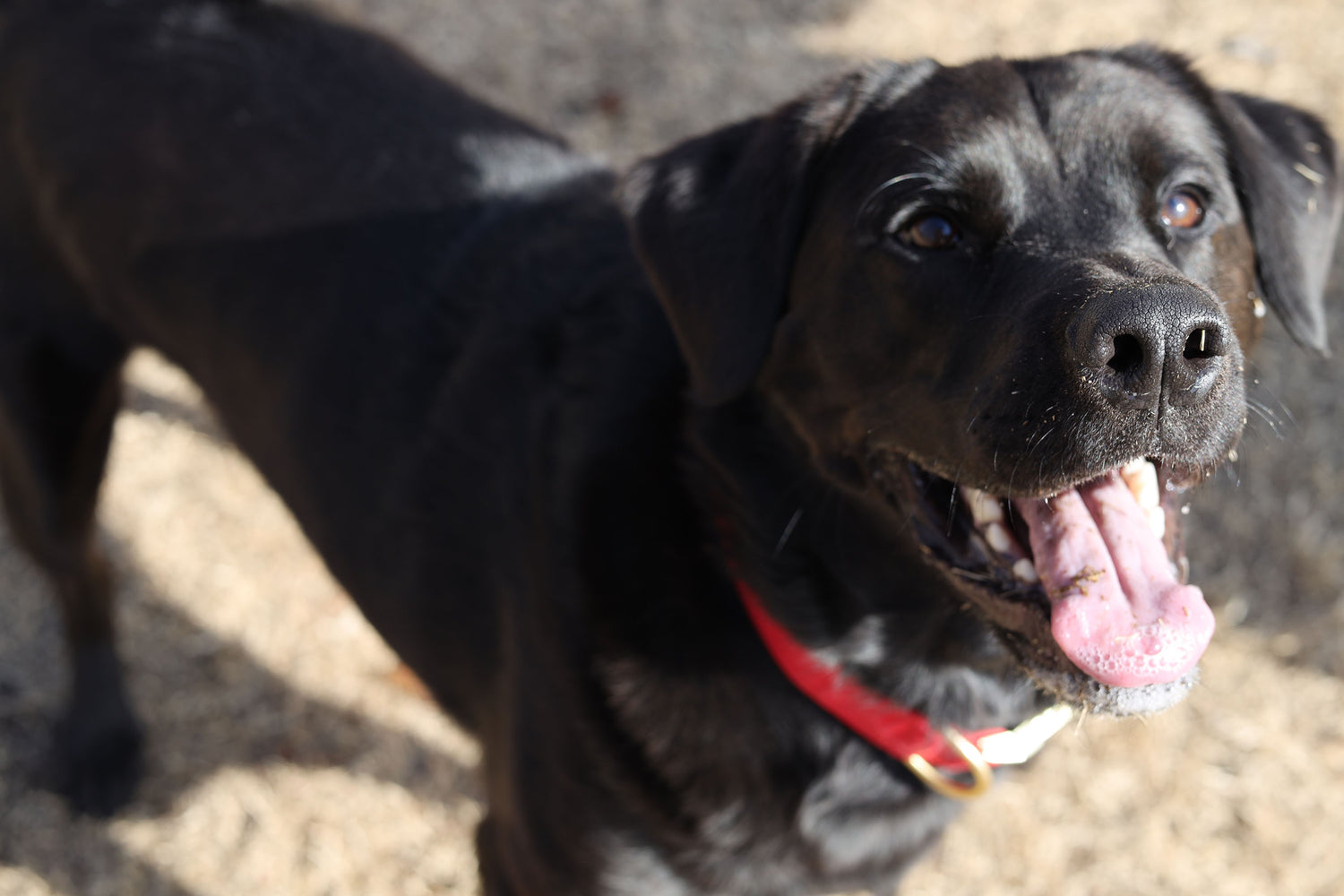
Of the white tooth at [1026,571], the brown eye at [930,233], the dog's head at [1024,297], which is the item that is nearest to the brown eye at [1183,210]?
the dog's head at [1024,297]

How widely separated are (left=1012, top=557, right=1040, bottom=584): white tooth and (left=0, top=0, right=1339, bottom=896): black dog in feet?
0.05

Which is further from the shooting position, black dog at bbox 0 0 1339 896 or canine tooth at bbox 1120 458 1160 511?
canine tooth at bbox 1120 458 1160 511

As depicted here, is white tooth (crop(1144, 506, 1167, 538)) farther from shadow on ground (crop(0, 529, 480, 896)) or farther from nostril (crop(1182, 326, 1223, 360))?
shadow on ground (crop(0, 529, 480, 896))

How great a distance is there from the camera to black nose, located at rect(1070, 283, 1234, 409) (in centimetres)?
134

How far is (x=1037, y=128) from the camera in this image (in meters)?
1.73

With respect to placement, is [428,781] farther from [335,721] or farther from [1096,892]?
[1096,892]

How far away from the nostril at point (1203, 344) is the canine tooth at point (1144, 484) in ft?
1.10

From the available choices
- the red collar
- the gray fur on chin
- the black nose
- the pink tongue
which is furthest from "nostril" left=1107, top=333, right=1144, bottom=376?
the red collar

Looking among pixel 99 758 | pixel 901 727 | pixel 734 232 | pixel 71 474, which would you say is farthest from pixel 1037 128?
pixel 99 758

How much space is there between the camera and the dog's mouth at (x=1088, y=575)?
5.11 ft

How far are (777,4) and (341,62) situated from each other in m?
3.36

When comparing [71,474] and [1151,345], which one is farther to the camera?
[71,474]

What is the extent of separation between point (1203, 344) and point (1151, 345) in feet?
0.30

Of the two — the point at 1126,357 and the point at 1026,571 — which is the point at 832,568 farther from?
the point at 1126,357
